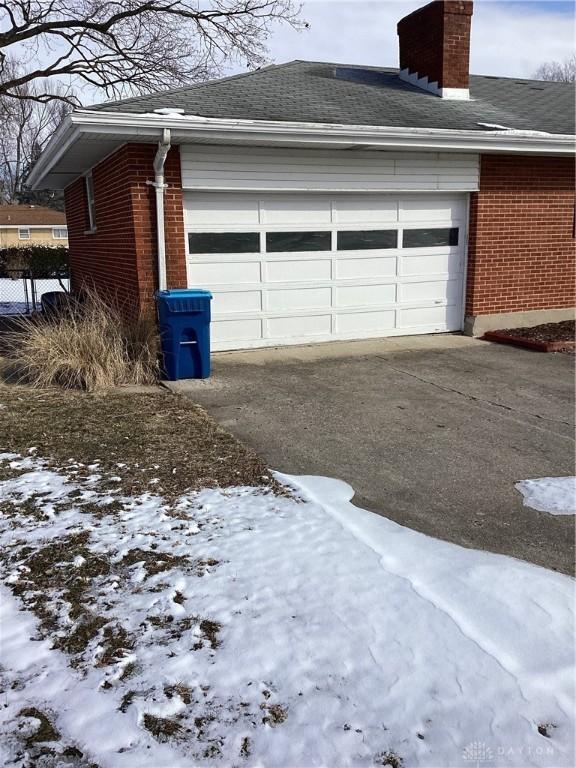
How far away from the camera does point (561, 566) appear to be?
3.46m

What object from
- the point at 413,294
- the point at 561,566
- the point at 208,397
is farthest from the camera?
the point at 413,294

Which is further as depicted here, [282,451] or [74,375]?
[74,375]

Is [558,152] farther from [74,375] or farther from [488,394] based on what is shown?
[74,375]

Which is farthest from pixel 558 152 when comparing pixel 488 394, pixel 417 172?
pixel 488 394

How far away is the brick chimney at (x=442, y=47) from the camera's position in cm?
1090

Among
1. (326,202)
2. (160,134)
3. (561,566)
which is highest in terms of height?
(160,134)

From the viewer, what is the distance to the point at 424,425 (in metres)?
6.00

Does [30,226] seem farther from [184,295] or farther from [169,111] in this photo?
[184,295]

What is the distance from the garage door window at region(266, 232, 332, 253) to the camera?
9248mm

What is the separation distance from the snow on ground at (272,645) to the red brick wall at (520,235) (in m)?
7.42

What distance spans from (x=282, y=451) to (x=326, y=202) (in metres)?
5.29

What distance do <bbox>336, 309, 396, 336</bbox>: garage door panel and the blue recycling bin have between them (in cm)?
294

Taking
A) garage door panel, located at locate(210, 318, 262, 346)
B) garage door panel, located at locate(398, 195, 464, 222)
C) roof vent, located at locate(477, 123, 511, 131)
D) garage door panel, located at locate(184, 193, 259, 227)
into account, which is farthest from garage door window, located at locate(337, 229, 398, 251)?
roof vent, located at locate(477, 123, 511, 131)

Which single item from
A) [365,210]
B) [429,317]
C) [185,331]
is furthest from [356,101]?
[185,331]
